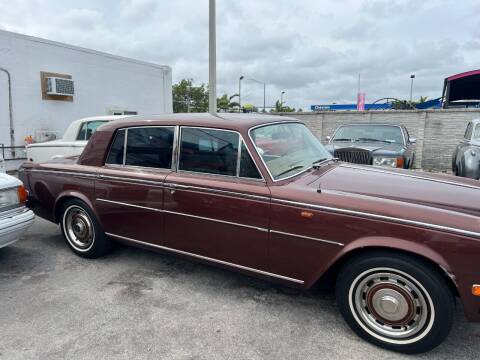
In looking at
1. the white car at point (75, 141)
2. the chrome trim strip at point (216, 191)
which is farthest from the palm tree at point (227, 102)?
the chrome trim strip at point (216, 191)

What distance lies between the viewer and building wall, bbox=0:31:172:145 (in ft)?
37.2

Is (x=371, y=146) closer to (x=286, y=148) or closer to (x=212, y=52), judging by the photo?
(x=286, y=148)

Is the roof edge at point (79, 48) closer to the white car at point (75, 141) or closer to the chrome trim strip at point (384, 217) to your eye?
the white car at point (75, 141)

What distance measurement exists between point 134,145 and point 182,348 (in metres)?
2.16

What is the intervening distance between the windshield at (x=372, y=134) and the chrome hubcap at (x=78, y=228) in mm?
5609

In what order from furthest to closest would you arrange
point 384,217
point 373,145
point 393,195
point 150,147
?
point 373,145, point 150,147, point 393,195, point 384,217

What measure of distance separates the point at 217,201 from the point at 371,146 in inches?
195

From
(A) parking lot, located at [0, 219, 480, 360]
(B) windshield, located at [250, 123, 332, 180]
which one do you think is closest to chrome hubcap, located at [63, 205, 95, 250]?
(A) parking lot, located at [0, 219, 480, 360]

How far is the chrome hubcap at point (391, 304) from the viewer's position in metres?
2.53

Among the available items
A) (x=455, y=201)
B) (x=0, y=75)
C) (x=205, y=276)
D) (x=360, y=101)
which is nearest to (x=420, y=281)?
(x=455, y=201)

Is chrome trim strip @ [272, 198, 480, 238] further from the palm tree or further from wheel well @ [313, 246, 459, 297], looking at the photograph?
the palm tree

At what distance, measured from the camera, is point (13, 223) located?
384cm

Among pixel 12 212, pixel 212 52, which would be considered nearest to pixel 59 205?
pixel 12 212

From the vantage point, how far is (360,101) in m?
21.1
